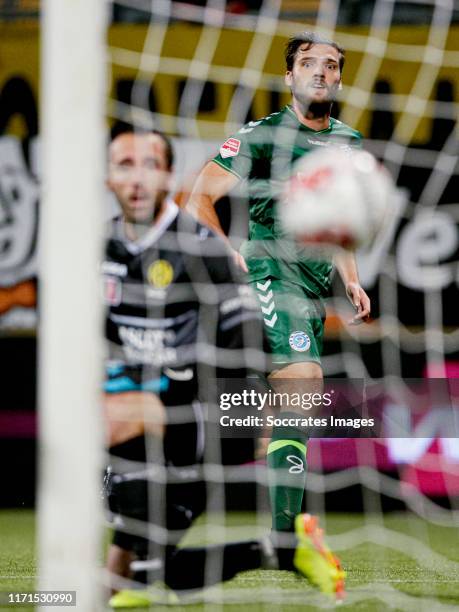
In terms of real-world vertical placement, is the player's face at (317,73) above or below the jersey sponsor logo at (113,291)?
above

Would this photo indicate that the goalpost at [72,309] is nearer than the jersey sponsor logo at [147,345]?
Yes

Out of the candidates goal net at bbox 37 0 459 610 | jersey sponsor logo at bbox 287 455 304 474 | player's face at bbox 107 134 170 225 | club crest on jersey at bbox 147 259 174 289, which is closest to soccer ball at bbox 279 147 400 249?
jersey sponsor logo at bbox 287 455 304 474

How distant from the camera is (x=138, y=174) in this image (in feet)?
11.9

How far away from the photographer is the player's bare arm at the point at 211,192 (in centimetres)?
342

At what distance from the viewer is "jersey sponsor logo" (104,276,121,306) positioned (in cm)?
388

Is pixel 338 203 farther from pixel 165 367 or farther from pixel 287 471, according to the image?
pixel 165 367

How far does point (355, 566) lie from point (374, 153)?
199 centimetres

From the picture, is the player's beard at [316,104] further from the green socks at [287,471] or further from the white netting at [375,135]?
the white netting at [375,135]

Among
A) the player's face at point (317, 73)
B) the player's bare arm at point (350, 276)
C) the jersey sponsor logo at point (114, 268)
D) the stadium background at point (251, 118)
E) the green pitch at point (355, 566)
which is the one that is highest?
the stadium background at point (251, 118)

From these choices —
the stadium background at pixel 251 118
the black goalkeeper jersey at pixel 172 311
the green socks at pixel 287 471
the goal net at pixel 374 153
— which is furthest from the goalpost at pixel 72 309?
the stadium background at pixel 251 118

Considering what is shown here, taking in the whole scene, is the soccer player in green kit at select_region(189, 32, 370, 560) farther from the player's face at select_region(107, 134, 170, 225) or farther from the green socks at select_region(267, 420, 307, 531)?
the player's face at select_region(107, 134, 170, 225)

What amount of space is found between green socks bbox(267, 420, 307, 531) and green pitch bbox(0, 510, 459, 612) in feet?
0.80

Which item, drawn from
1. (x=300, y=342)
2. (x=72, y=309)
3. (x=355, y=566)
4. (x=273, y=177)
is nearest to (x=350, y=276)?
(x=300, y=342)

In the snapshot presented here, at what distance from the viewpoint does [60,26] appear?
6.63 ft
